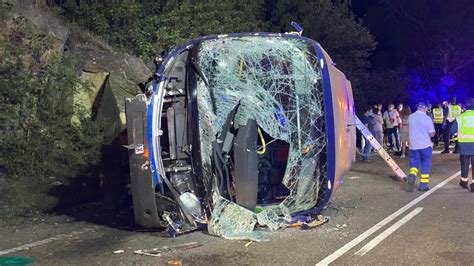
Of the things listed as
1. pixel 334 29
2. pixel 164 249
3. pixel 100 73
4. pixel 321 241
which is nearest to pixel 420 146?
pixel 321 241

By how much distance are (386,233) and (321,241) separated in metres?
0.81

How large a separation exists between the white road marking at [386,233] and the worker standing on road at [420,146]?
5.55 feet

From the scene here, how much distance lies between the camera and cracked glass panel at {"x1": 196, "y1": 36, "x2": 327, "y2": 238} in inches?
262

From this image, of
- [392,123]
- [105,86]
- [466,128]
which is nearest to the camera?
[466,128]

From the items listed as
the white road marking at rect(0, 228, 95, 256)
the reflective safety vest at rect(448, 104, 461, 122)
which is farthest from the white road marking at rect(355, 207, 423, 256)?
the reflective safety vest at rect(448, 104, 461, 122)

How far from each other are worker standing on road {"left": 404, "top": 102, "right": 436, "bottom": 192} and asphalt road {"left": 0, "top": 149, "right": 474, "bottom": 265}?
2.95ft

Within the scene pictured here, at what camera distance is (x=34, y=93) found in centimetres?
1001

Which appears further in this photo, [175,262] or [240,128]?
[240,128]

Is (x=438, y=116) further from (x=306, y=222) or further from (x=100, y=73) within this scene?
(x=306, y=222)

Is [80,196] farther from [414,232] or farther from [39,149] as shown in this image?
[414,232]

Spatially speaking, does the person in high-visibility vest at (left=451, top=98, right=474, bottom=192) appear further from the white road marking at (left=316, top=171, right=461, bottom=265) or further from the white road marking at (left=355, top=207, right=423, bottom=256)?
the white road marking at (left=355, top=207, right=423, bottom=256)

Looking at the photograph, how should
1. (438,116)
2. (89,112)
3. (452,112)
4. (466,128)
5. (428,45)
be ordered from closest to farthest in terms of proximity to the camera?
(466,128) → (89,112) → (452,112) → (438,116) → (428,45)

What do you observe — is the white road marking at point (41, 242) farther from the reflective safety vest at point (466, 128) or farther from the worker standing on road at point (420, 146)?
the reflective safety vest at point (466, 128)

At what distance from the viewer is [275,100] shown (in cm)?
690
